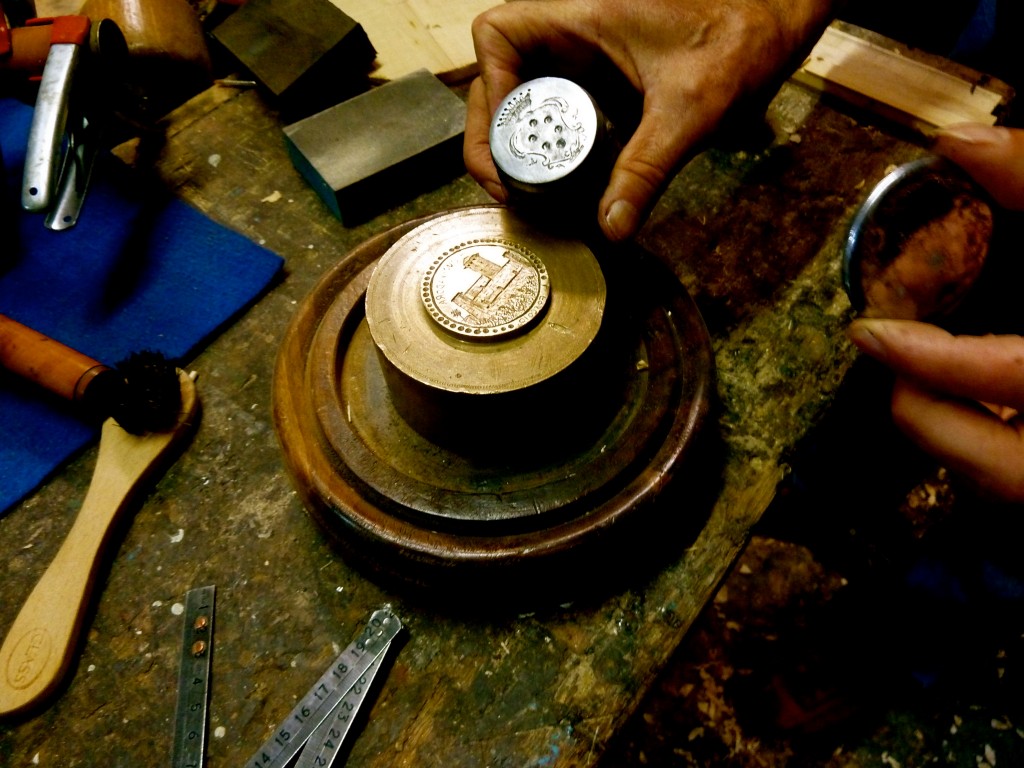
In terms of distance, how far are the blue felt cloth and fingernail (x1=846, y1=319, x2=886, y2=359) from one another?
56.3 inches

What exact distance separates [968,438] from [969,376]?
5.2 inches

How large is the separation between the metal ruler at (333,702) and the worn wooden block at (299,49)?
1.61m

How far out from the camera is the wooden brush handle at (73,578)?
1245 mm

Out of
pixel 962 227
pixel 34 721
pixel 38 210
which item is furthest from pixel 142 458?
pixel 962 227

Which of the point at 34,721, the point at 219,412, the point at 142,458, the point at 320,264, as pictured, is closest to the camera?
the point at 34,721

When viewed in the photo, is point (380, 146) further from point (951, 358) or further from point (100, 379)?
point (951, 358)

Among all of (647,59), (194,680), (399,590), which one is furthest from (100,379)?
(647,59)

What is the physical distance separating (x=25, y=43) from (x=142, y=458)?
4.27 feet

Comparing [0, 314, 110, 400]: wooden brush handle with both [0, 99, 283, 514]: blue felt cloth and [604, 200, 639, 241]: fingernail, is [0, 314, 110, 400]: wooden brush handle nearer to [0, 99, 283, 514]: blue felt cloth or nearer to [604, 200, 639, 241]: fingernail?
[0, 99, 283, 514]: blue felt cloth

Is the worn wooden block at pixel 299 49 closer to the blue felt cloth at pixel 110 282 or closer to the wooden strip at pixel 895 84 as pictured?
the blue felt cloth at pixel 110 282

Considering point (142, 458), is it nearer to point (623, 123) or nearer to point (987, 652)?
point (623, 123)

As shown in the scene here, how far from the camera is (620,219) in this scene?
49.1 inches

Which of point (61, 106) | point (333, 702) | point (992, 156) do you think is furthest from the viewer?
point (61, 106)

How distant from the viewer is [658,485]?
1260 millimetres
